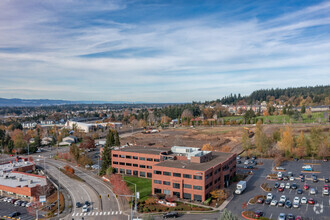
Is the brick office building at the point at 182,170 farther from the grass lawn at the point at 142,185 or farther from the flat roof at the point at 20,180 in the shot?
the flat roof at the point at 20,180

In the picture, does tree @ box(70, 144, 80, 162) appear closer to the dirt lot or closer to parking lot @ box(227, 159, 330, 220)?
the dirt lot

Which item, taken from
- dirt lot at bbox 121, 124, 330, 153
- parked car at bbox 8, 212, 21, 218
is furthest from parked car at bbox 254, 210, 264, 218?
dirt lot at bbox 121, 124, 330, 153

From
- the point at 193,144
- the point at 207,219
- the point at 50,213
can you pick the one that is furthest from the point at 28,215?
the point at 193,144

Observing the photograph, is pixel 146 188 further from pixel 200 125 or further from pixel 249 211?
Result: pixel 200 125

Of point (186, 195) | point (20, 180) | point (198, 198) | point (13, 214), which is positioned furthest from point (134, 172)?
point (13, 214)

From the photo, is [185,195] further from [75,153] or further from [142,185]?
[75,153]
